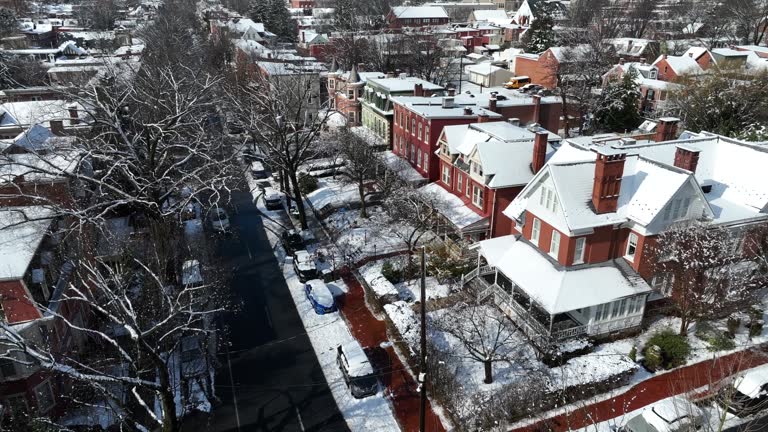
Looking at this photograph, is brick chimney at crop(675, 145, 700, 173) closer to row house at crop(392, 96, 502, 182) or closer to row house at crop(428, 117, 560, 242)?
row house at crop(428, 117, 560, 242)

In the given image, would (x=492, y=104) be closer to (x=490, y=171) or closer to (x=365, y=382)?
(x=490, y=171)

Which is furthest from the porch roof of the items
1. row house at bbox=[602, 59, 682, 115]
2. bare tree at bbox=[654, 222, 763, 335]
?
row house at bbox=[602, 59, 682, 115]

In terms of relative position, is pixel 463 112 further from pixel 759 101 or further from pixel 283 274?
pixel 759 101

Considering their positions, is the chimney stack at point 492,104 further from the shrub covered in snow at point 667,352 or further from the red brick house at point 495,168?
the shrub covered in snow at point 667,352

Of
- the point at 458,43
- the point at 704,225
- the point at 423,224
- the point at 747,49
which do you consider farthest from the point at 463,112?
the point at 458,43

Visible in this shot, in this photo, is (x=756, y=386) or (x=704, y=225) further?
(x=704, y=225)

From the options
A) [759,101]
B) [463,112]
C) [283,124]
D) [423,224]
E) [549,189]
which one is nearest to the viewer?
[549,189]

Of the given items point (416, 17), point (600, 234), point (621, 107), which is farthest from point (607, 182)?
point (416, 17)
